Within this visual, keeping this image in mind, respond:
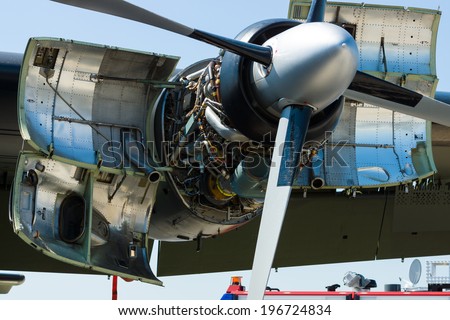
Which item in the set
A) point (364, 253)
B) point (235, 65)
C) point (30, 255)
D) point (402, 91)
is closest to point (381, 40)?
point (402, 91)

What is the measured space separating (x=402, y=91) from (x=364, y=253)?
659 cm

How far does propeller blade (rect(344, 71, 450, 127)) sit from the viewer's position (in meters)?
18.9

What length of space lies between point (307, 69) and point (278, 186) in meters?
1.85

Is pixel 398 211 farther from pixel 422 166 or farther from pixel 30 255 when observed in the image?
pixel 30 255

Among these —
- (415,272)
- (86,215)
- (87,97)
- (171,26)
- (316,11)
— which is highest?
(316,11)

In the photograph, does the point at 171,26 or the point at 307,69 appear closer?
the point at 307,69

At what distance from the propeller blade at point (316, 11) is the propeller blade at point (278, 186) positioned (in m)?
1.93

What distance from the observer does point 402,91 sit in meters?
19.3

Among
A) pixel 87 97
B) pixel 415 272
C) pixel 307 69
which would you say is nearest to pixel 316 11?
pixel 307 69

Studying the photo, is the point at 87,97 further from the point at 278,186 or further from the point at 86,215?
the point at 278,186

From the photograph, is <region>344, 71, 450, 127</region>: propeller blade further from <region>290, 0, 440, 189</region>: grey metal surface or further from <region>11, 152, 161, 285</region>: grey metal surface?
<region>11, 152, 161, 285</region>: grey metal surface

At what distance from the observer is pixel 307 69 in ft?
56.1

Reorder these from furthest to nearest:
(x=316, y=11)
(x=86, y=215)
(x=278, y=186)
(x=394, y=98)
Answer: (x=86, y=215), (x=394, y=98), (x=316, y=11), (x=278, y=186)

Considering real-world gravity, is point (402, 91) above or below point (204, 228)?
above
